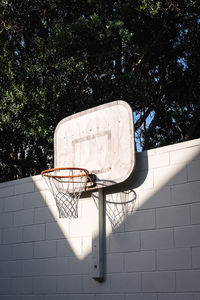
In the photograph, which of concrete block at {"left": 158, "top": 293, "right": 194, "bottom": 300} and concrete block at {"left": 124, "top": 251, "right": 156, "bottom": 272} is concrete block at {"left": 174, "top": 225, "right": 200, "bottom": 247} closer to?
concrete block at {"left": 124, "top": 251, "right": 156, "bottom": 272}

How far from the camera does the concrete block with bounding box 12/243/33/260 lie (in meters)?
5.64

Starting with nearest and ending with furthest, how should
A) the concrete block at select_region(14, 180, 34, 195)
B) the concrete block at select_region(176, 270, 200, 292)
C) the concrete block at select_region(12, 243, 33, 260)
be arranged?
the concrete block at select_region(176, 270, 200, 292) < the concrete block at select_region(12, 243, 33, 260) < the concrete block at select_region(14, 180, 34, 195)

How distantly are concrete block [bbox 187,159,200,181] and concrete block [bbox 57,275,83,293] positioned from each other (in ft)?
5.88

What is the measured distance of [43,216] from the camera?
563cm

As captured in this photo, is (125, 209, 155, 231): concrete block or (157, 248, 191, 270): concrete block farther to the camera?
(125, 209, 155, 231): concrete block

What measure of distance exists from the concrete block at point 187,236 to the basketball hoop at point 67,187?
1.24 m

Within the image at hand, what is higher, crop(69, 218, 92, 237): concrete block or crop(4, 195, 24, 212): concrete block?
crop(4, 195, 24, 212): concrete block

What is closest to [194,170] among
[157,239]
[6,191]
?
[157,239]

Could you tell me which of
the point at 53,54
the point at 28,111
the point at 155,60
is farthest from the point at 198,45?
the point at 28,111

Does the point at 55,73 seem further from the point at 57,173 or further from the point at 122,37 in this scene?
the point at 57,173

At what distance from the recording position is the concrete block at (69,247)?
5.10 meters

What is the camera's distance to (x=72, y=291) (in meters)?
5.00

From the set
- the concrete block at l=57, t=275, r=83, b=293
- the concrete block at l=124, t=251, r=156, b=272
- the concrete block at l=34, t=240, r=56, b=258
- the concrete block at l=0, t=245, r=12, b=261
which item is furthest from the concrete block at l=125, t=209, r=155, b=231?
the concrete block at l=0, t=245, r=12, b=261

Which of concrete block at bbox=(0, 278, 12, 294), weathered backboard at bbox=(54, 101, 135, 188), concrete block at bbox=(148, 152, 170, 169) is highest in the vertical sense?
weathered backboard at bbox=(54, 101, 135, 188)
